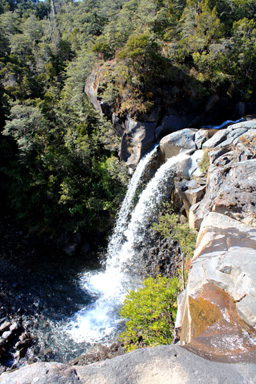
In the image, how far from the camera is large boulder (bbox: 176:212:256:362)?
15.4ft

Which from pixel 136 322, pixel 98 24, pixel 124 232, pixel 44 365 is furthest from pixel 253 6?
pixel 44 365

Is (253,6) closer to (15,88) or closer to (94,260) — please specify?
(15,88)

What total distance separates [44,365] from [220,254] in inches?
231

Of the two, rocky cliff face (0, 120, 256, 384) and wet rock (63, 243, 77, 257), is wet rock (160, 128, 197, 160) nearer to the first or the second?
rocky cliff face (0, 120, 256, 384)

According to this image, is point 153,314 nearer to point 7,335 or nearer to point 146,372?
point 146,372

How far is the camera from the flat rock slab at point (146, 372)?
12.0 ft

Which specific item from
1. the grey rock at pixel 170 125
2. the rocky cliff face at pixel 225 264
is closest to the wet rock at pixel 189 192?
the rocky cliff face at pixel 225 264

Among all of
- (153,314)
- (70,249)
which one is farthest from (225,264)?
(70,249)

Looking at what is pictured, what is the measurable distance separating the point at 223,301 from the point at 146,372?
3.10 m

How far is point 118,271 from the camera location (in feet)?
48.7

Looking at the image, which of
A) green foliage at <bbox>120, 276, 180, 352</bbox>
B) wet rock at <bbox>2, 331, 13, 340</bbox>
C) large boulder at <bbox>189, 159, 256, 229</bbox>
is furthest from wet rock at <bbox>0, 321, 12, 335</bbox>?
large boulder at <bbox>189, 159, 256, 229</bbox>

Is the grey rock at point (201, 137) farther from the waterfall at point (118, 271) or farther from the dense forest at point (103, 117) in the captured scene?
the dense forest at point (103, 117)

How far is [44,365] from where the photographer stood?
159 inches

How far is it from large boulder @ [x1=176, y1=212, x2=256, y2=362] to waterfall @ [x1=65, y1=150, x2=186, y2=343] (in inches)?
218
